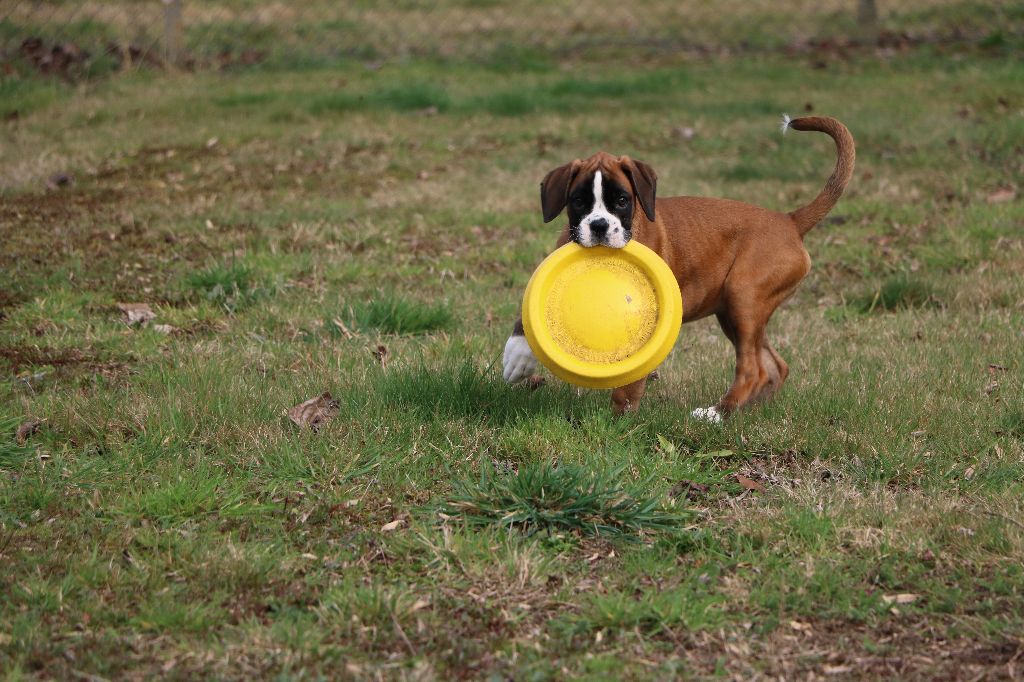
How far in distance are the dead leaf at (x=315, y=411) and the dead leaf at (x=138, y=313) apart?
1.74m

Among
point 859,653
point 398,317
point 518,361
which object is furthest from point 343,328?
point 859,653

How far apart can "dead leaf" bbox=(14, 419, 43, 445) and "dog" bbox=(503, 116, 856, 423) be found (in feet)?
6.05

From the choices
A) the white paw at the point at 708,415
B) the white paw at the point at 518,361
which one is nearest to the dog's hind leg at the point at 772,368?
the white paw at the point at 708,415

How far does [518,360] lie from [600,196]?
751 millimetres

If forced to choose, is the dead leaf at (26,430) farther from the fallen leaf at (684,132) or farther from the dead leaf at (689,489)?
the fallen leaf at (684,132)

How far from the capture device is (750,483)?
4371 mm

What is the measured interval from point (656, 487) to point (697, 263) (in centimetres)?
124

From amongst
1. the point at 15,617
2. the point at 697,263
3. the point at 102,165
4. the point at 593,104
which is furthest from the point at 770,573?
the point at 593,104

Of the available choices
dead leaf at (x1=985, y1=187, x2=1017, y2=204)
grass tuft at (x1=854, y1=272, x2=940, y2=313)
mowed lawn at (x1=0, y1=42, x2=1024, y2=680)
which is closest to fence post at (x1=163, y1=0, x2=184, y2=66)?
mowed lawn at (x1=0, y1=42, x2=1024, y2=680)

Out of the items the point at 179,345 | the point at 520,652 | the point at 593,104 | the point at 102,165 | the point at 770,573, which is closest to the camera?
the point at 520,652

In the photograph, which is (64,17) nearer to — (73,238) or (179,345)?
(73,238)

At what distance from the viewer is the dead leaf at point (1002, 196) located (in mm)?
8641

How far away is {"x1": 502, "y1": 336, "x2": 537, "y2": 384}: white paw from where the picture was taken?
191 inches

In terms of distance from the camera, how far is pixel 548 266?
15.2 feet
